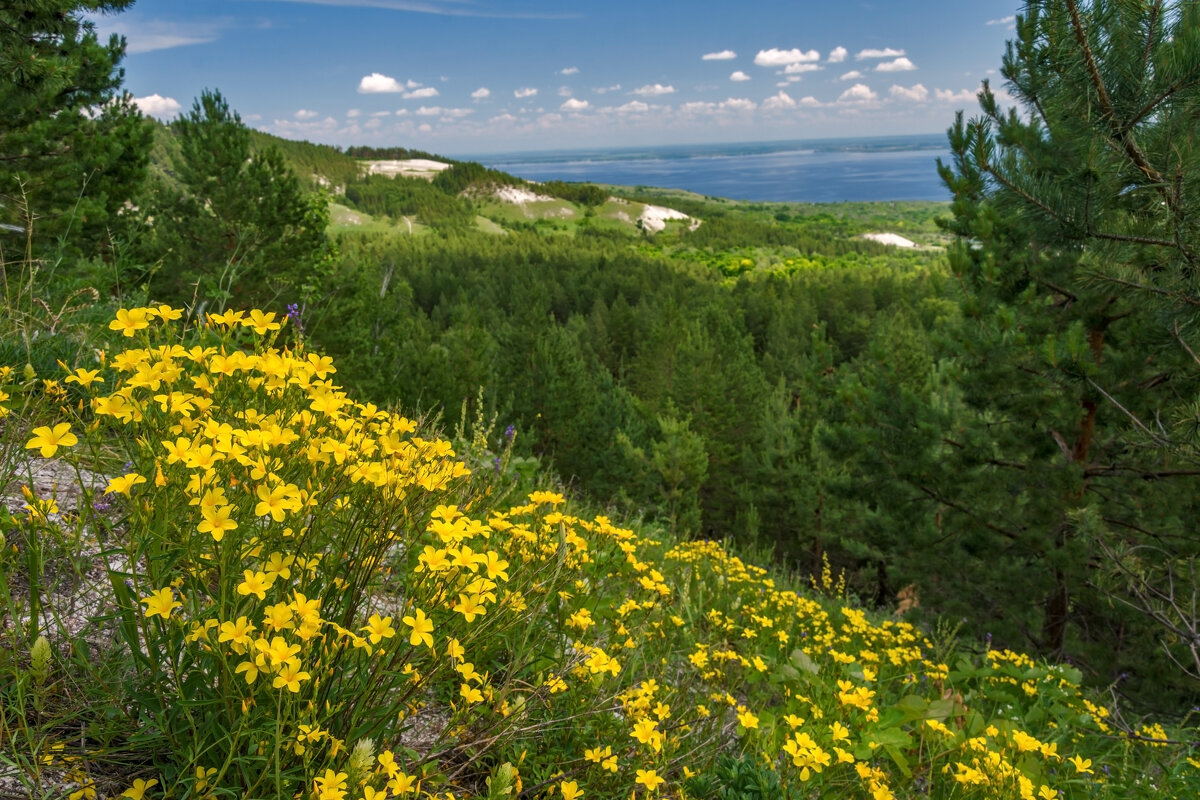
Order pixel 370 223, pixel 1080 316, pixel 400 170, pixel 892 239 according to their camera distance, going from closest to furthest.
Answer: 1. pixel 1080 316
2. pixel 370 223
3. pixel 892 239
4. pixel 400 170

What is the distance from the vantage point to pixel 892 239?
15075 cm

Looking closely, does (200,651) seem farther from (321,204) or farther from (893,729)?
(321,204)

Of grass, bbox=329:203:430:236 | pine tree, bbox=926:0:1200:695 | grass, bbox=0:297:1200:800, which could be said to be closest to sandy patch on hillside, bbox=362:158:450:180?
grass, bbox=329:203:430:236

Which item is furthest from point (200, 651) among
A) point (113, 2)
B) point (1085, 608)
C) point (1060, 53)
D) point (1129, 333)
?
point (1085, 608)

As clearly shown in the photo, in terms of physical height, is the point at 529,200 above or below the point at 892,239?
above

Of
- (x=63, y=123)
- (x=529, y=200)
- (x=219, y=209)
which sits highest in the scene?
(x=529, y=200)

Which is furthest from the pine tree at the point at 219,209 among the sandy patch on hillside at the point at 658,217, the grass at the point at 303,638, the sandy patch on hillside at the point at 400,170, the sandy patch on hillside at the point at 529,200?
the sandy patch on hillside at the point at 400,170

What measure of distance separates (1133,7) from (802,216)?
190 meters

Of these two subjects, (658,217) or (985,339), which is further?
(658,217)

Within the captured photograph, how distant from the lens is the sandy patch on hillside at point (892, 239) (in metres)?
146

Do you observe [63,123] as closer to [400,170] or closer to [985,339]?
[985,339]

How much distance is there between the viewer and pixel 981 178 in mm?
4957

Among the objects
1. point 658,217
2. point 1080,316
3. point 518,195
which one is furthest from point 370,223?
point 1080,316

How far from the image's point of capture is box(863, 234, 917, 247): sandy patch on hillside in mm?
145625
